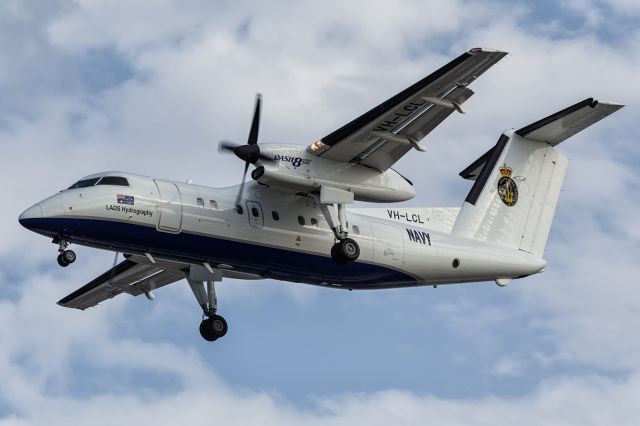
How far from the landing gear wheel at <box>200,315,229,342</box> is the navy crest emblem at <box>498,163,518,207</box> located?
260 inches

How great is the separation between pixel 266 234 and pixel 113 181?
307 centimetres

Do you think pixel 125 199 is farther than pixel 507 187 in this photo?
No

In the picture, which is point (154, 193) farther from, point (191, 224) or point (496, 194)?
point (496, 194)

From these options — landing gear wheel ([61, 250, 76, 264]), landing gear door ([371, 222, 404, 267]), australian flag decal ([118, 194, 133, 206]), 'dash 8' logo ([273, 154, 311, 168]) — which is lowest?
landing gear wheel ([61, 250, 76, 264])

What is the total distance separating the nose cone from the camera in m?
20.1

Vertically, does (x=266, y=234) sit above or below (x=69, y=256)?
above

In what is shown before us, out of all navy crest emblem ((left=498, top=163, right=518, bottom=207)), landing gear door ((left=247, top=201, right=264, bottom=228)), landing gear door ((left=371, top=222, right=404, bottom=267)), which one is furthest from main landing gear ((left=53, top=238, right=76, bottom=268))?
navy crest emblem ((left=498, top=163, right=518, bottom=207))

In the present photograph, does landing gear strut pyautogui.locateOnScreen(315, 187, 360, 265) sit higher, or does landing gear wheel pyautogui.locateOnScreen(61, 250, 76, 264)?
landing gear strut pyautogui.locateOnScreen(315, 187, 360, 265)

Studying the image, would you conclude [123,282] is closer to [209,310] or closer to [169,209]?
[209,310]

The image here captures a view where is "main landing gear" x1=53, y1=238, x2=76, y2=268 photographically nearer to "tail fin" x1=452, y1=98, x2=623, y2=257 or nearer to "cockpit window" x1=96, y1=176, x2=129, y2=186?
"cockpit window" x1=96, y1=176, x2=129, y2=186

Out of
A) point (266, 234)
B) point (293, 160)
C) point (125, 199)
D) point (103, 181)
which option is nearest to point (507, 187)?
point (293, 160)

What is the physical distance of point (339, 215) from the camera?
73.4 ft

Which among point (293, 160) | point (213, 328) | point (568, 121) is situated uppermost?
point (568, 121)

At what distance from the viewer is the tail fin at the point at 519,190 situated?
24.8 meters
